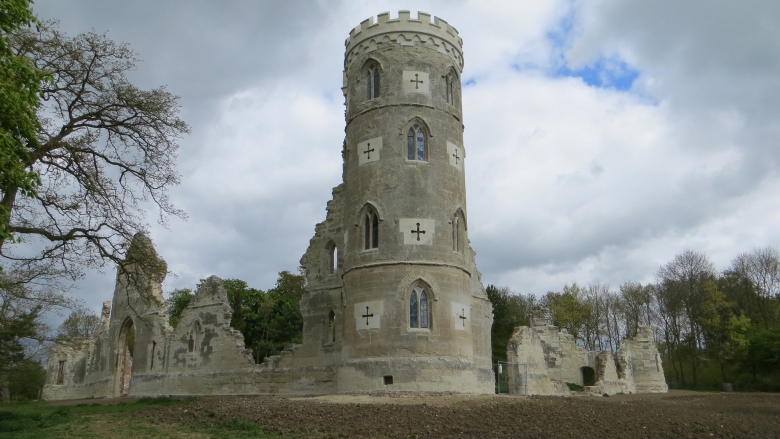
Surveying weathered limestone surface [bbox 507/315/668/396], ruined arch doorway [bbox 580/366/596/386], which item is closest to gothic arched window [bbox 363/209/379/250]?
weathered limestone surface [bbox 507/315/668/396]

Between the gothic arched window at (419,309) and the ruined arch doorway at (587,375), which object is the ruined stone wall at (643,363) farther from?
the gothic arched window at (419,309)

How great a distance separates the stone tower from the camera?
20516 mm

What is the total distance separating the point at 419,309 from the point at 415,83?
787cm

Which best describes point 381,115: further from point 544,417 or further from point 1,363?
point 1,363

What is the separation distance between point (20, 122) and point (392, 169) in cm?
1358

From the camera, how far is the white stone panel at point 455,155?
22.9 m

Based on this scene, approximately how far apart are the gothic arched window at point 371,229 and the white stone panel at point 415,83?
14.9ft

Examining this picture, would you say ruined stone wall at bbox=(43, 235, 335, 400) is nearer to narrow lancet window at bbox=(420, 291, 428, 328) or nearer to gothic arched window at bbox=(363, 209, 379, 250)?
narrow lancet window at bbox=(420, 291, 428, 328)

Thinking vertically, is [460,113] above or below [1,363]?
above

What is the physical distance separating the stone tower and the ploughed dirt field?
3328mm

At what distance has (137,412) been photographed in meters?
16.4

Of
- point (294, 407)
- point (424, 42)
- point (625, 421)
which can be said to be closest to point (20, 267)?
point (294, 407)

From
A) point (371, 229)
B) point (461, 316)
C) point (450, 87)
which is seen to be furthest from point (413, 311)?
point (450, 87)

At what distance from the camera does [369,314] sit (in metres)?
21.0
